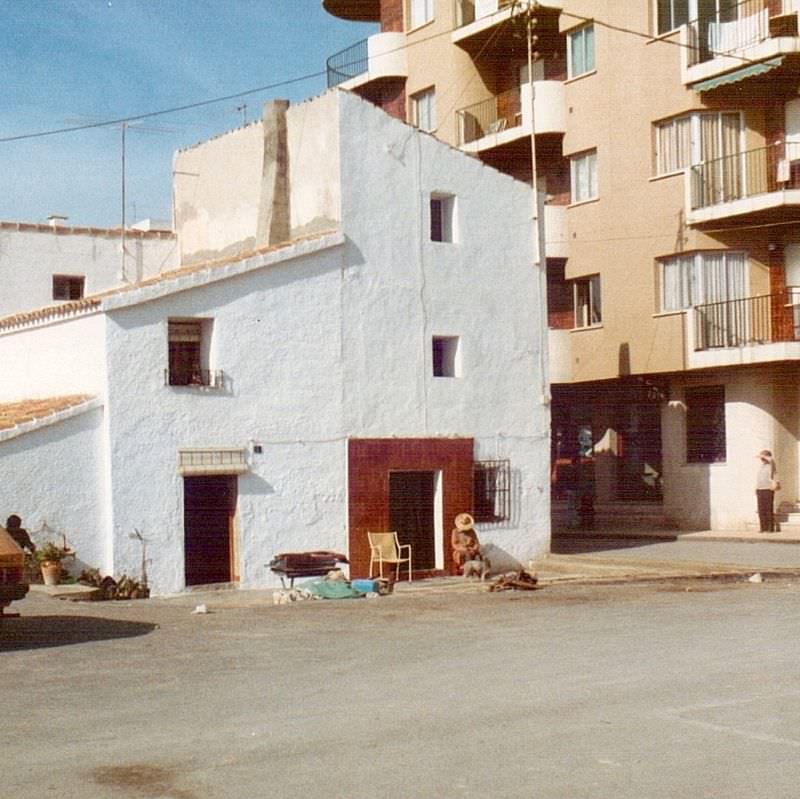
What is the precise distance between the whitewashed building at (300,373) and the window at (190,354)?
4 cm

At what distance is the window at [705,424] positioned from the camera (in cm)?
3547

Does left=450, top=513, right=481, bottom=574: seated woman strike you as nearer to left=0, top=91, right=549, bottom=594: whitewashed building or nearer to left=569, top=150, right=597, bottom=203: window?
left=0, top=91, right=549, bottom=594: whitewashed building

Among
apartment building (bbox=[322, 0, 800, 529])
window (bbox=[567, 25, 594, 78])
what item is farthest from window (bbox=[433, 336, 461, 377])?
window (bbox=[567, 25, 594, 78])

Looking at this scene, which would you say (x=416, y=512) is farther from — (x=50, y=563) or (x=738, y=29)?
(x=738, y=29)

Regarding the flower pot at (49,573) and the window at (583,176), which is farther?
the window at (583,176)

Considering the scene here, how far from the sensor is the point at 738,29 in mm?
34219

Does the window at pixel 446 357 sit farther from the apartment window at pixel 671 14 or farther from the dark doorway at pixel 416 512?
the apartment window at pixel 671 14

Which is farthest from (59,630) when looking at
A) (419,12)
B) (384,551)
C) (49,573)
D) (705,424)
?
(419,12)

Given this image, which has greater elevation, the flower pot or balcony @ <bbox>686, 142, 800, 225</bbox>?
balcony @ <bbox>686, 142, 800, 225</bbox>

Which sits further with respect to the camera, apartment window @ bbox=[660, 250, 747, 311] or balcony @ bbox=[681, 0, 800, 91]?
apartment window @ bbox=[660, 250, 747, 311]

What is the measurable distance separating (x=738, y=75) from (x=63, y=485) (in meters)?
19.6

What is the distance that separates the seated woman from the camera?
26.8 metres

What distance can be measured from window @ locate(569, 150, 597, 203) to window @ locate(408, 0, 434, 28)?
8174 millimetres

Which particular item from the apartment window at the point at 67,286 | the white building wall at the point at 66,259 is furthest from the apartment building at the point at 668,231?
the apartment window at the point at 67,286
